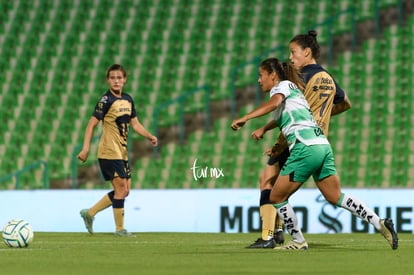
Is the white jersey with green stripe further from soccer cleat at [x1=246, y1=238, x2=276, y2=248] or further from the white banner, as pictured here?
the white banner

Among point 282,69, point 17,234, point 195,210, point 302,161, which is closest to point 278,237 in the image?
point 302,161

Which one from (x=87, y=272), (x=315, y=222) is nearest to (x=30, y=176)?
(x=315, y=222)

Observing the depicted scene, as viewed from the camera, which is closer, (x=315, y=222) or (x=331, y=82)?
(x=331, y=82)

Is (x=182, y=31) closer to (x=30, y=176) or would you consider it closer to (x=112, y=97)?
(x=30, y=176)

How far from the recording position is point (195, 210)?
1451 cm

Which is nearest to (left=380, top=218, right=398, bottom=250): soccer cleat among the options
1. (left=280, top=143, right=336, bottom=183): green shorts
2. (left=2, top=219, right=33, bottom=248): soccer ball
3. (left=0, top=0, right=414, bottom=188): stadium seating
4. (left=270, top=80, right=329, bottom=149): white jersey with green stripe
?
(left=280, top=143, right=336, bottom=183): green shorts

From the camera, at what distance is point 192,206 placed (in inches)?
572

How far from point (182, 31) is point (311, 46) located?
37.1 ft

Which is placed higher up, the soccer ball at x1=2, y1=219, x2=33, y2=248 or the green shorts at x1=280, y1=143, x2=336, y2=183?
the green shorts at x1=280, y1=143, x2=336, y2=183

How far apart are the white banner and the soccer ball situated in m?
4.81

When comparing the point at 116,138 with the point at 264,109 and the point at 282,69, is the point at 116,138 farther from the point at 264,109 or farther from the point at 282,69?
the point at 264,109

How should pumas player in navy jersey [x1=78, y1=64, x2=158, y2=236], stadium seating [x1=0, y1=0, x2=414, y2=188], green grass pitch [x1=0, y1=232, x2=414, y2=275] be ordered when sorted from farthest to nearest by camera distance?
stadium seating [x1=0, y1=0, x2=414, y2=188] < pumas player in navy jersey [x1=78, y1=64, x2=158, y2=236] < green grass pitch [x1=0, y1=232, x2=414, y2=275]

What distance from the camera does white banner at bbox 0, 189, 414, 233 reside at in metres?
13.8

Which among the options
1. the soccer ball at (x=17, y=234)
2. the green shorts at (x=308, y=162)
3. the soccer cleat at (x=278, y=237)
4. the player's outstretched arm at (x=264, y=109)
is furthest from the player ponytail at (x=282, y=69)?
the soccer ball at (x=17, y=234)
